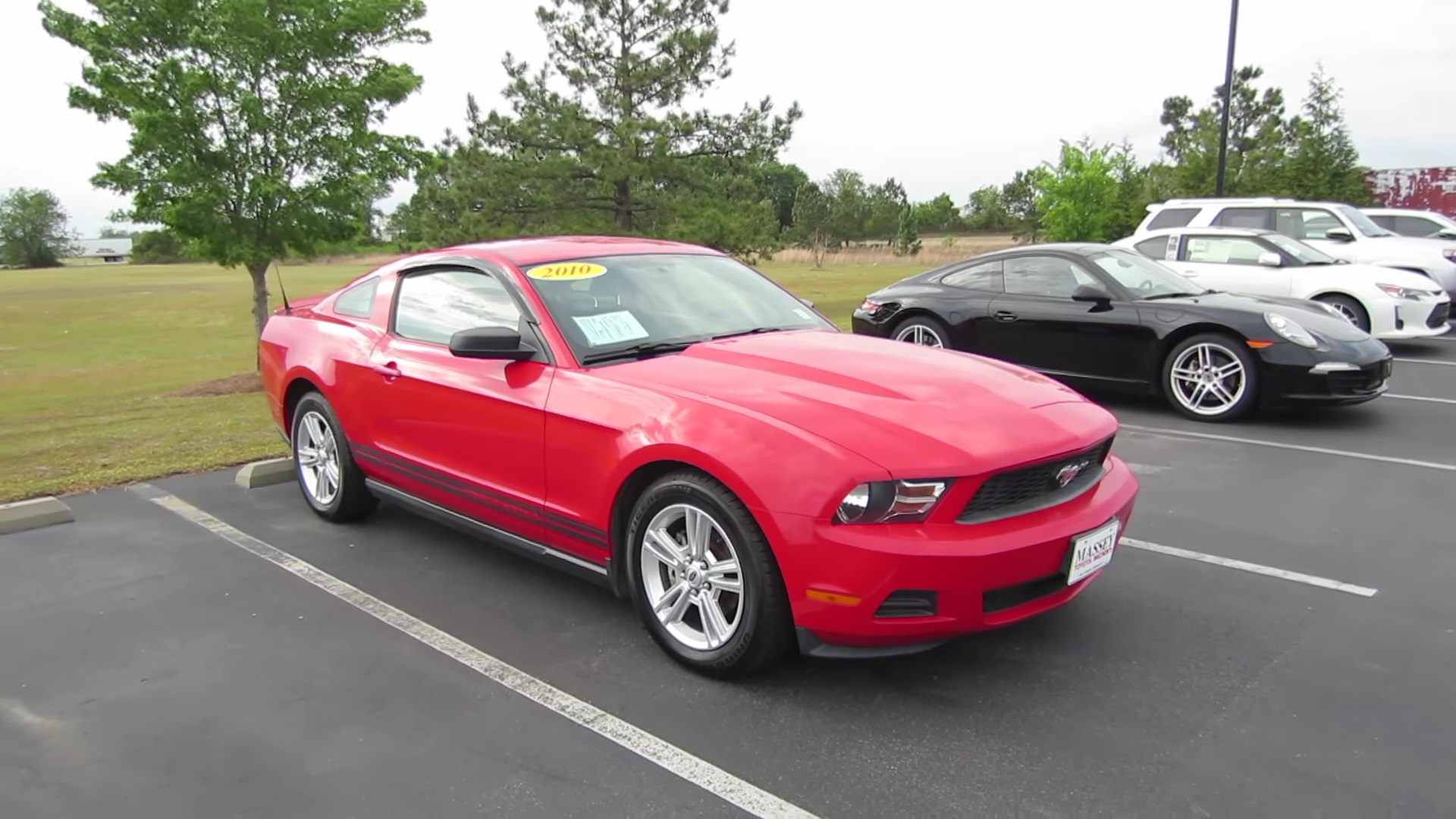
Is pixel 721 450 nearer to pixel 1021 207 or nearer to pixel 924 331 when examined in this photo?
pixel 924 331

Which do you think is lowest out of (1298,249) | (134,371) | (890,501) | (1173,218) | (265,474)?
(134,371)

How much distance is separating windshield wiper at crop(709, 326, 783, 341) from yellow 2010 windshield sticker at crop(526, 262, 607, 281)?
0.63 metres

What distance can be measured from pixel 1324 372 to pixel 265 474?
24.9 ft

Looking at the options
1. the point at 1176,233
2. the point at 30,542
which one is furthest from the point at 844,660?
the point at 1176,233

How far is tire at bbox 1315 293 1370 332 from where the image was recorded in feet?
34.3

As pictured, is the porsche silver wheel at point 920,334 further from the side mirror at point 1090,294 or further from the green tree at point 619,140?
the green tree at point 619,140

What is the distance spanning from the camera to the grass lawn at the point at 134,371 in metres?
6.70

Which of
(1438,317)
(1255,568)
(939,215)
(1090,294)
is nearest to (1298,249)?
(1438,317)

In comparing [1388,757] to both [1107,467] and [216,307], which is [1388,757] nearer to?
[1107,467]

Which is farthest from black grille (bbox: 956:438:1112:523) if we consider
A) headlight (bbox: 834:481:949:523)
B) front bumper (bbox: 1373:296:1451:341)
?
front bumper (bbox: 1373:296:1451:341)

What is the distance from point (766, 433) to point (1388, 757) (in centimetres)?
209

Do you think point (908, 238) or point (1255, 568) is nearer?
point (1255, 568)

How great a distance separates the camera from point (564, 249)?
4.50 metres

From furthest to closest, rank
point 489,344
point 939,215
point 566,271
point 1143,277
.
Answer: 1. point 939,215
2. point 1143,277
3. point 566,271
4. point 489,344
